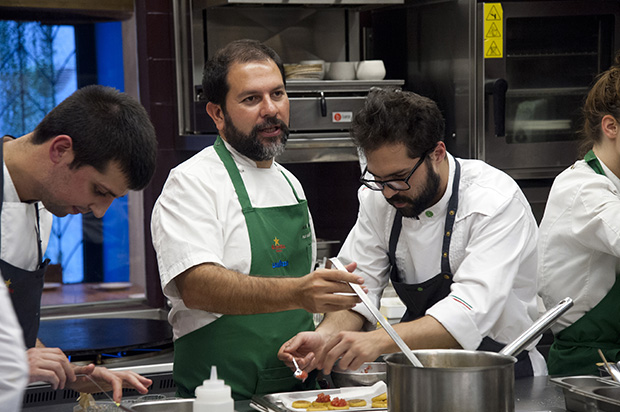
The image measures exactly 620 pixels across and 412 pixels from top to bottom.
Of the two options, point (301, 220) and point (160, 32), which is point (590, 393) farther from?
point (160, 32)

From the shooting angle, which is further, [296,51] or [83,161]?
[296,51]

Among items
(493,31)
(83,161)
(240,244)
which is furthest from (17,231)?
(493,31)

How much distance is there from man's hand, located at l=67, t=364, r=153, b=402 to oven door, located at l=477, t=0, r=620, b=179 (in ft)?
6.39

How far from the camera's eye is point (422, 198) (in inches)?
86.0

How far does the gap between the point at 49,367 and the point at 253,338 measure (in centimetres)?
66

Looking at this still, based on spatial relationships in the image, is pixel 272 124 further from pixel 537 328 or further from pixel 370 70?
pixel 370 70

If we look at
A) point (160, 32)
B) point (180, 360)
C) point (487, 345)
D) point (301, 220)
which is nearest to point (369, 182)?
point (301, 220)

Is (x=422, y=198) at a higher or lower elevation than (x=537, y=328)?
higher

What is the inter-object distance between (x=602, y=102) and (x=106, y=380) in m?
1.60

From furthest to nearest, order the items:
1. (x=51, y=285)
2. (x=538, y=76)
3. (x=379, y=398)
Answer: (x=51, y=285) → (x=538, y=76) → (x=379, y=398)

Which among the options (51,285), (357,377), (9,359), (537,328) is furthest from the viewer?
(51,285)

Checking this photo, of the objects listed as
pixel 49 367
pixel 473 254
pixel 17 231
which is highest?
pixel 17 231

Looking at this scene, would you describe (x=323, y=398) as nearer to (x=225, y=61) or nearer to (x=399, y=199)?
(x=399, y=199)

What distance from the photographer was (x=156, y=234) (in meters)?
2.17
